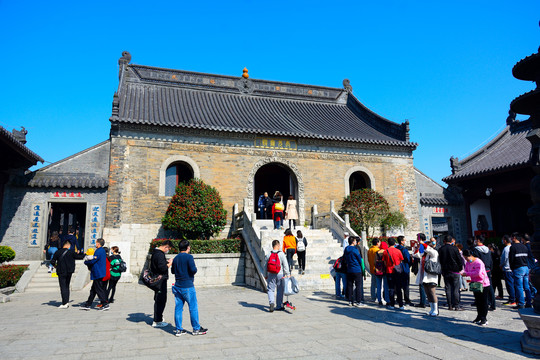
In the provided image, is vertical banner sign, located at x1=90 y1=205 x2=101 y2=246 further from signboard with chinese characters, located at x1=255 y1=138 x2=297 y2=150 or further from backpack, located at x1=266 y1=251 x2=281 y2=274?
backpack, located at x1=266 y1=251 x2=281 y2=274

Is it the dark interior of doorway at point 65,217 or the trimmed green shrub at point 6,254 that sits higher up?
the dark interior of doorway at point 65,217

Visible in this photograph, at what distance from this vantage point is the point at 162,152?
14.6 metres

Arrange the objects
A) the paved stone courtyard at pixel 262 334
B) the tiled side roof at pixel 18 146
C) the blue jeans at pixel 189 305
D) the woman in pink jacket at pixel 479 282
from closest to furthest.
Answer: the paved stone courtyard at pixel 262 334 < the blue jeans at pixel 189 305 < the woman in pink jacket at pixel 479 282 < the tiled side roof at pixel 18 146

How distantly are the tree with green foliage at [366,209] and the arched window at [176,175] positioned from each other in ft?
22.3

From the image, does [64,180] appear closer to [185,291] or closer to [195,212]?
[195,212]

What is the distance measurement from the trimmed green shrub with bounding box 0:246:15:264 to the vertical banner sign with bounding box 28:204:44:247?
1.99 ft

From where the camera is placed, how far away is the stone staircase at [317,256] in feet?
34.6

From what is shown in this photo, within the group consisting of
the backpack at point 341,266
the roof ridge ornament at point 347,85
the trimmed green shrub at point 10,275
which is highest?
the roof ridge ornament at point 347,85

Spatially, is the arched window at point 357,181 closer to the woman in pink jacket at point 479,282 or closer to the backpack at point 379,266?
the backpack at point 379,266

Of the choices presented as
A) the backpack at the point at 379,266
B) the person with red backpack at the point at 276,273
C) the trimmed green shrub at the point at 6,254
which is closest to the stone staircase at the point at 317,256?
the backpack at the point at 379,266

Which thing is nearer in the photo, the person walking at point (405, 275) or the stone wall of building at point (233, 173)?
the person walking at point (405, 275)

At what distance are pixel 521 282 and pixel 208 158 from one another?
1112cm

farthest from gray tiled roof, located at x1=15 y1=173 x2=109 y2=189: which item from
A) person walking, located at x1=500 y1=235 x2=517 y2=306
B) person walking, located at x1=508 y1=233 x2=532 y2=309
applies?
person walking, located at x1=508 y1=233 x2=532 y2=309

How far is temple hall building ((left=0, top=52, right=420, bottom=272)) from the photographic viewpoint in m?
13.5
